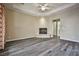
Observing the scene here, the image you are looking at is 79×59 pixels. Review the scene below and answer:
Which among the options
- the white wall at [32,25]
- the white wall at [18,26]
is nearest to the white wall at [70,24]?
→ the white wall at [32,25]

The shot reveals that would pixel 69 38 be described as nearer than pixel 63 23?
Yes

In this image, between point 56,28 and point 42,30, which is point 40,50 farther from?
point 56,28

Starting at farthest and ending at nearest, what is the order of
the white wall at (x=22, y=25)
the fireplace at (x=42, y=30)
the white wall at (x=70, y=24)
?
1. the fireplace at (x=42, y=30)
2. the white wall at (x=22, y=25)
3. the white wall at (x=70, y=24)

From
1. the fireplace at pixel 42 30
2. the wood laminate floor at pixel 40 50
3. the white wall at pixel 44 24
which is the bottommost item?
the wood laminate floor at pixel 40 50

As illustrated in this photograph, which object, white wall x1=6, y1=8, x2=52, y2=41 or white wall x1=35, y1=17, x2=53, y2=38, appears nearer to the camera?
white wall x1=6, y1=8, x2=52, y2=41

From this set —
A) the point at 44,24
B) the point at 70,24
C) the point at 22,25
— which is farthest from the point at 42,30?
the point at 70,24

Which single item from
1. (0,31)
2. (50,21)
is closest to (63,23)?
(50,21)

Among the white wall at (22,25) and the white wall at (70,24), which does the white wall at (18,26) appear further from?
the white wall at (70,24)

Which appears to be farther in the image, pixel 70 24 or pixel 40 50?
pixel 70 24

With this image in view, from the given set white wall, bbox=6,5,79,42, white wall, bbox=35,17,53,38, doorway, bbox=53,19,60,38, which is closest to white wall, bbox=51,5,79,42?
white wall, bbox=6,5,79,42

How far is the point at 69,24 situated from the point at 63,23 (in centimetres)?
84

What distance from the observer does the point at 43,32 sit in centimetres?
1090

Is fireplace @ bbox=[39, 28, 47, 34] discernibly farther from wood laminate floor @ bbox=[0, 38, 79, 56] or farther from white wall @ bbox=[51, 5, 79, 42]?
wood laminate floor @ bbox=[0, 38, 79, 56]

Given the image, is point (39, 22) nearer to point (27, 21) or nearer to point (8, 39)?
point (27, 21)
